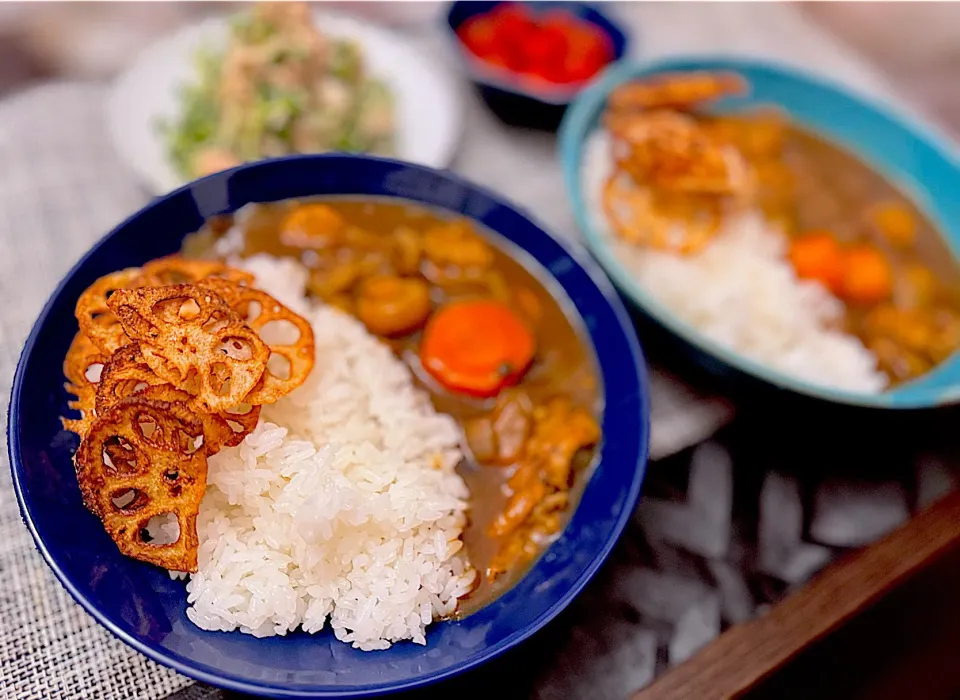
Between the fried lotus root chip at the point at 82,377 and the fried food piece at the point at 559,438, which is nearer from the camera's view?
the fried lotus root chip at the point at 82,377

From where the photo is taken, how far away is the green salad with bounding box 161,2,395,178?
2.44m

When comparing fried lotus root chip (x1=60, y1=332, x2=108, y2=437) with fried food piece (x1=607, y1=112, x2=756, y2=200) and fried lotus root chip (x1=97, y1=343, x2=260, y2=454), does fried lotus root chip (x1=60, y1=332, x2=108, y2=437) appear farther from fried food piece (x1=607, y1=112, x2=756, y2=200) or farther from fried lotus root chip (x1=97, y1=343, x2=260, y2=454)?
fried food piece (x1=607, y1=112, x2=756, y2=200)

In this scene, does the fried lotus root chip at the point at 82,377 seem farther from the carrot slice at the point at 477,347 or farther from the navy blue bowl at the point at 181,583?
the carrot slice at the point at 477,347

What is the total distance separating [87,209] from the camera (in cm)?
232

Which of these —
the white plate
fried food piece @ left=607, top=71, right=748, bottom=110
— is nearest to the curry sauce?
the white plate

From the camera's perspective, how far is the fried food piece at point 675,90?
8.94ft

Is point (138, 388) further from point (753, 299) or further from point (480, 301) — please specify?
point (753, 299)

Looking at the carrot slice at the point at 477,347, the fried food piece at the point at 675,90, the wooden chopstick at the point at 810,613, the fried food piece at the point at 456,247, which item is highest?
the fried food piece at the point at 675,90

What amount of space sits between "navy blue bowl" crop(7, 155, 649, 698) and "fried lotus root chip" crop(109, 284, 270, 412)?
27 cm

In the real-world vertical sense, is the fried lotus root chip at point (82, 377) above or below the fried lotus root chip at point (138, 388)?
below

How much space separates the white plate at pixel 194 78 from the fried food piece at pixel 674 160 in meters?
0.61

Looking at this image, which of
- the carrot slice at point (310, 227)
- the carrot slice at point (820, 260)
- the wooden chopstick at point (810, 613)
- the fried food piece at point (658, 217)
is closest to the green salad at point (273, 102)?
the carrot slice at point (310, 227)

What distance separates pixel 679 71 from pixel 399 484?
2.07 meters

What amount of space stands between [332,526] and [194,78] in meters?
1.90
